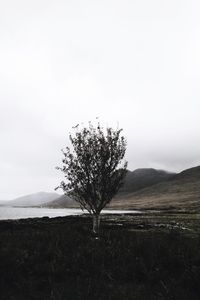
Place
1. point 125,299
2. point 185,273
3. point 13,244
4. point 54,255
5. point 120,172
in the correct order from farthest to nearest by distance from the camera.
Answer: point 120,172 → point 13,244 → point 54,255 → point 185,273 → point 125,299

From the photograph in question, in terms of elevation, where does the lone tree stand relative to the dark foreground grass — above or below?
above

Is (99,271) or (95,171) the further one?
(95,171)

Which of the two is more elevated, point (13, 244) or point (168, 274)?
point (13, 244)

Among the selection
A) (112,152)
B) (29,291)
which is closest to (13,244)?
(29,291)

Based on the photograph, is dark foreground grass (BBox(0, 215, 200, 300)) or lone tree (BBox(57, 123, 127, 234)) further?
lone tree (BBox(57, 123, 127, 234))

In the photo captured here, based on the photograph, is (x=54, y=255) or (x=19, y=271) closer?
(x=19, y=271)

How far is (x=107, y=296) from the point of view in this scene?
1003cm

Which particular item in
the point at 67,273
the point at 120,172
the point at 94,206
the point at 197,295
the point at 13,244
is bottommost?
the point at 197,295

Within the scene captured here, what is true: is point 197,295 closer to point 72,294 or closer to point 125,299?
point 125,299

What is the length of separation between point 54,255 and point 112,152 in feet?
71.2

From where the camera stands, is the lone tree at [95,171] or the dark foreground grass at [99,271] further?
the lone tree at [95,171]

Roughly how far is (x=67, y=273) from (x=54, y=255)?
2.38 meters

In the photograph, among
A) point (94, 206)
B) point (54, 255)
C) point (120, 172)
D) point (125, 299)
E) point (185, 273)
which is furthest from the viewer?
point (120, 172)

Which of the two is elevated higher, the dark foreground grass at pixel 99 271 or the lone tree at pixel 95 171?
the lone tree at pixel 95 171
